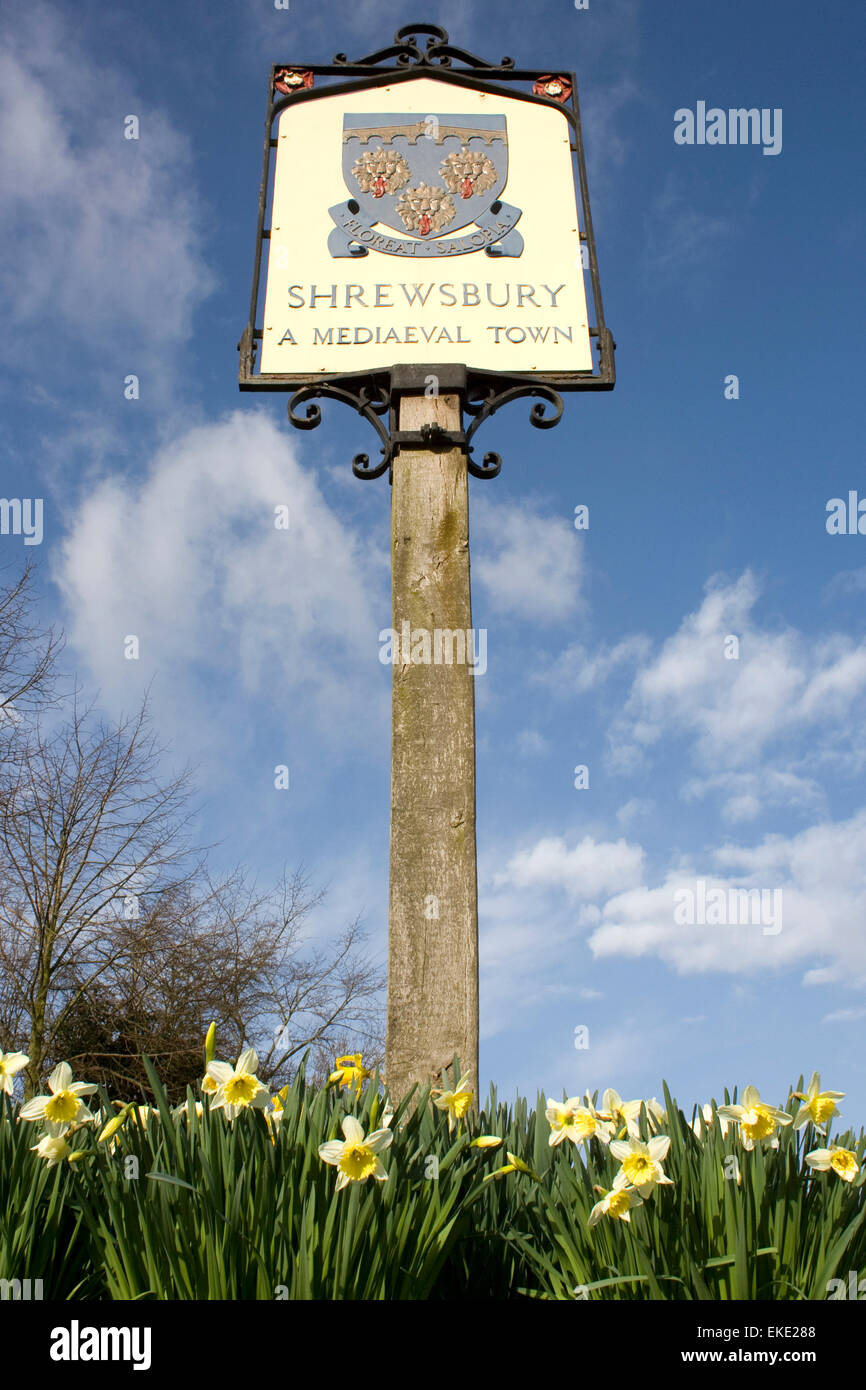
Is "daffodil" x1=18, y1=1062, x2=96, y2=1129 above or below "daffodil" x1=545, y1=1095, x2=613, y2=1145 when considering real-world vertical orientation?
above

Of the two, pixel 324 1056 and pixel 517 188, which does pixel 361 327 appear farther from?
pixel 324 1056

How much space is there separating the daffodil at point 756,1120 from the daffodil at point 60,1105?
1.51 meters

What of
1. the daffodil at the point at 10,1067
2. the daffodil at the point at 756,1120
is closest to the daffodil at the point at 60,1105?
the daffodil at the point at 10,1067

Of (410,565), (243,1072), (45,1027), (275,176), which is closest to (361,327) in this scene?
(275,176)

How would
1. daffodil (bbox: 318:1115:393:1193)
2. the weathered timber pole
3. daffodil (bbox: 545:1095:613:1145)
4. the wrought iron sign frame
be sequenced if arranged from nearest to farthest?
daffodil (bbox: 318:1115:393:1193) < daffodil (bbox: 545:1095:613:1145) < the weathered timber pole < the wrought iron sign frame

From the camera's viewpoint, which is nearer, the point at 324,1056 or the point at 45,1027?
the point at 45,1027

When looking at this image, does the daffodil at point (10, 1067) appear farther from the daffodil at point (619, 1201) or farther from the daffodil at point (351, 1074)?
the daffodil at point (619, 1201)

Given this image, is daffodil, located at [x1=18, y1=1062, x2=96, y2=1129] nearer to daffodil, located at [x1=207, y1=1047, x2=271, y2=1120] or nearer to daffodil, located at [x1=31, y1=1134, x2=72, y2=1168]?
daffodil, located at [x1=31, y1=1134, x2=72, y2=1168]

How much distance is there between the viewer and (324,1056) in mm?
17000

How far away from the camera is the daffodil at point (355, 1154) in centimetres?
188

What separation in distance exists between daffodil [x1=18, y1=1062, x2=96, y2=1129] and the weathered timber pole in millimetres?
1557

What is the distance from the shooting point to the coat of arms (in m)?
5.38

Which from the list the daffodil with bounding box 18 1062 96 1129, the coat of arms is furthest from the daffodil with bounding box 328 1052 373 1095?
the coat of arms
